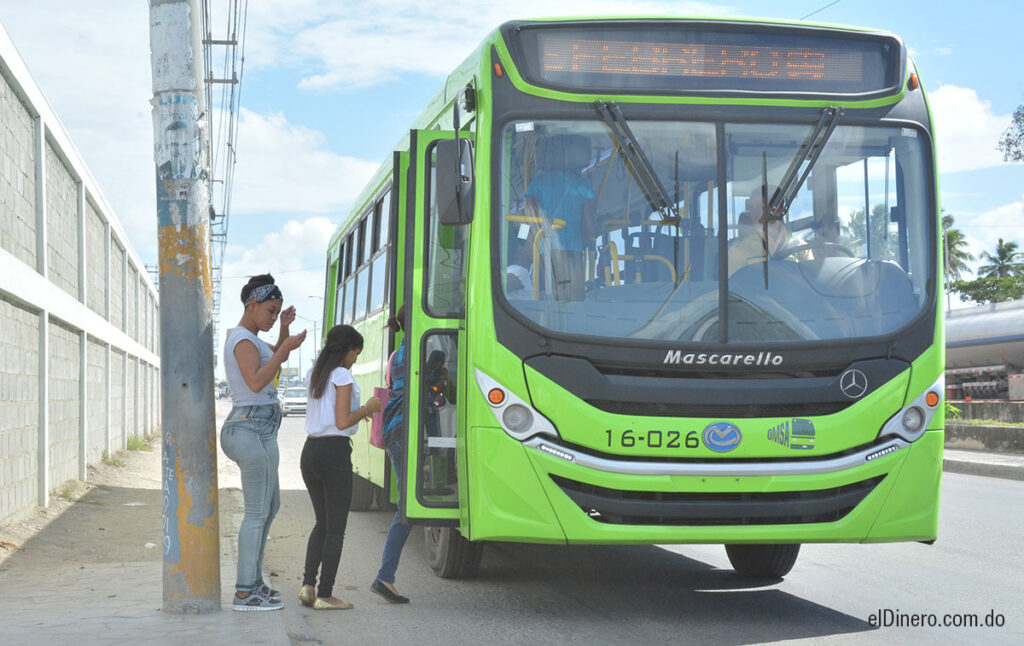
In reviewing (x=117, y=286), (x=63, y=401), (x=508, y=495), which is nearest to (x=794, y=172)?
(x=508, y=495)

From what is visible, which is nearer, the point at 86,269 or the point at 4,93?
the point at 4,93

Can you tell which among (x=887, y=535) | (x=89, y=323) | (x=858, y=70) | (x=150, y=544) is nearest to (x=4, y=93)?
(x=150, y=544)

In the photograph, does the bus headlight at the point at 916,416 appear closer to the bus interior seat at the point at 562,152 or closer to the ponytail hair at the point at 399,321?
the bus interior seat at the point at 562,152

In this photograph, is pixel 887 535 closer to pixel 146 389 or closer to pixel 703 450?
pixel 703 450

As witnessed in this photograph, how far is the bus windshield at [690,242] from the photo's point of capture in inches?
254

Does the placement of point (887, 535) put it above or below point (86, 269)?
below

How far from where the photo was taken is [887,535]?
6387 mm

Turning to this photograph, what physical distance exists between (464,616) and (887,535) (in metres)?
2.46

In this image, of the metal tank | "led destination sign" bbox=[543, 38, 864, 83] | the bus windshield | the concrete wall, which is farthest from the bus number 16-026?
the metal tank

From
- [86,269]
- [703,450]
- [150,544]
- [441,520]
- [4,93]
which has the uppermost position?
[4,93]

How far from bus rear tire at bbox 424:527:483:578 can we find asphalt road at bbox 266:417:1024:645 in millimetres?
87

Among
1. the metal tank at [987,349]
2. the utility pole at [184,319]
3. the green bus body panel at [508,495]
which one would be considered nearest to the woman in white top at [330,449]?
the utility pole at [184,319]

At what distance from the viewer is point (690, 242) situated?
654 centimetres

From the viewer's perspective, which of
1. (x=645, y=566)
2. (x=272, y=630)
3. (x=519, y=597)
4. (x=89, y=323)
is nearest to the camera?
(x=272, y=630)
